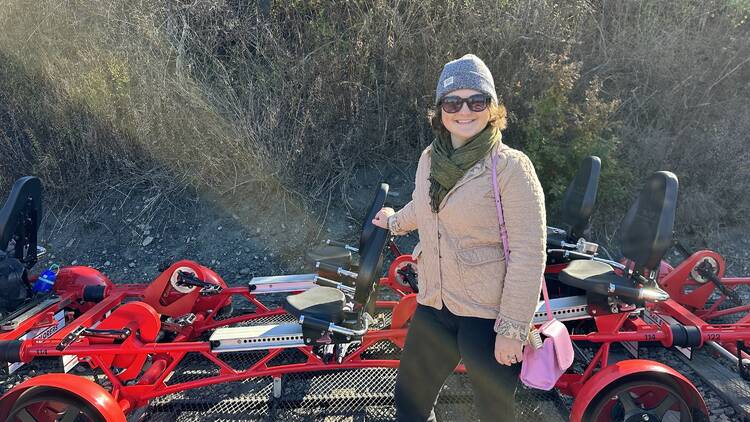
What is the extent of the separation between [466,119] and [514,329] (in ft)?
2.92

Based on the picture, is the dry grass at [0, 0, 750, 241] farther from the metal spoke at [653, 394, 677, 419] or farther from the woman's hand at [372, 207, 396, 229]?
the woman's hand at [372, 207, 396, 229]

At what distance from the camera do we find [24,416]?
10.4ft

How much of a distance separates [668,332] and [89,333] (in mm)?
3915

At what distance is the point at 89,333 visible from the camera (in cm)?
350

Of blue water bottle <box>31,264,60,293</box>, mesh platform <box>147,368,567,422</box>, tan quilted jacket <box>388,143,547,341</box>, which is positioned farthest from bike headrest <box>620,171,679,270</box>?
blue water bottle <box>31,264,60,293</box>

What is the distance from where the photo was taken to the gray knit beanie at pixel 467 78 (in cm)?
214

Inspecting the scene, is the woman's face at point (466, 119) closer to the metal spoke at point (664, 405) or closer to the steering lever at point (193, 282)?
the metal spoke at point (664, 405)

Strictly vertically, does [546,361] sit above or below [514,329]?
below

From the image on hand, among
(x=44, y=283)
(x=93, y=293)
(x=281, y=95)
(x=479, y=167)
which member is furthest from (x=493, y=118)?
(x=281, y=95)

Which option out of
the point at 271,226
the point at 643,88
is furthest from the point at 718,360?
the point at 271,226

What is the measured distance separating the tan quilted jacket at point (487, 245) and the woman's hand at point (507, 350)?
0.03m

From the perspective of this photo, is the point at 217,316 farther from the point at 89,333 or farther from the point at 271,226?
the point at 271,226

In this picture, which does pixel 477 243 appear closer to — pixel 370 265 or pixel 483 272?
pixel 483 272

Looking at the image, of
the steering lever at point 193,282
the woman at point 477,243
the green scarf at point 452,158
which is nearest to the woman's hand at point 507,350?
the woman at point 477,243
